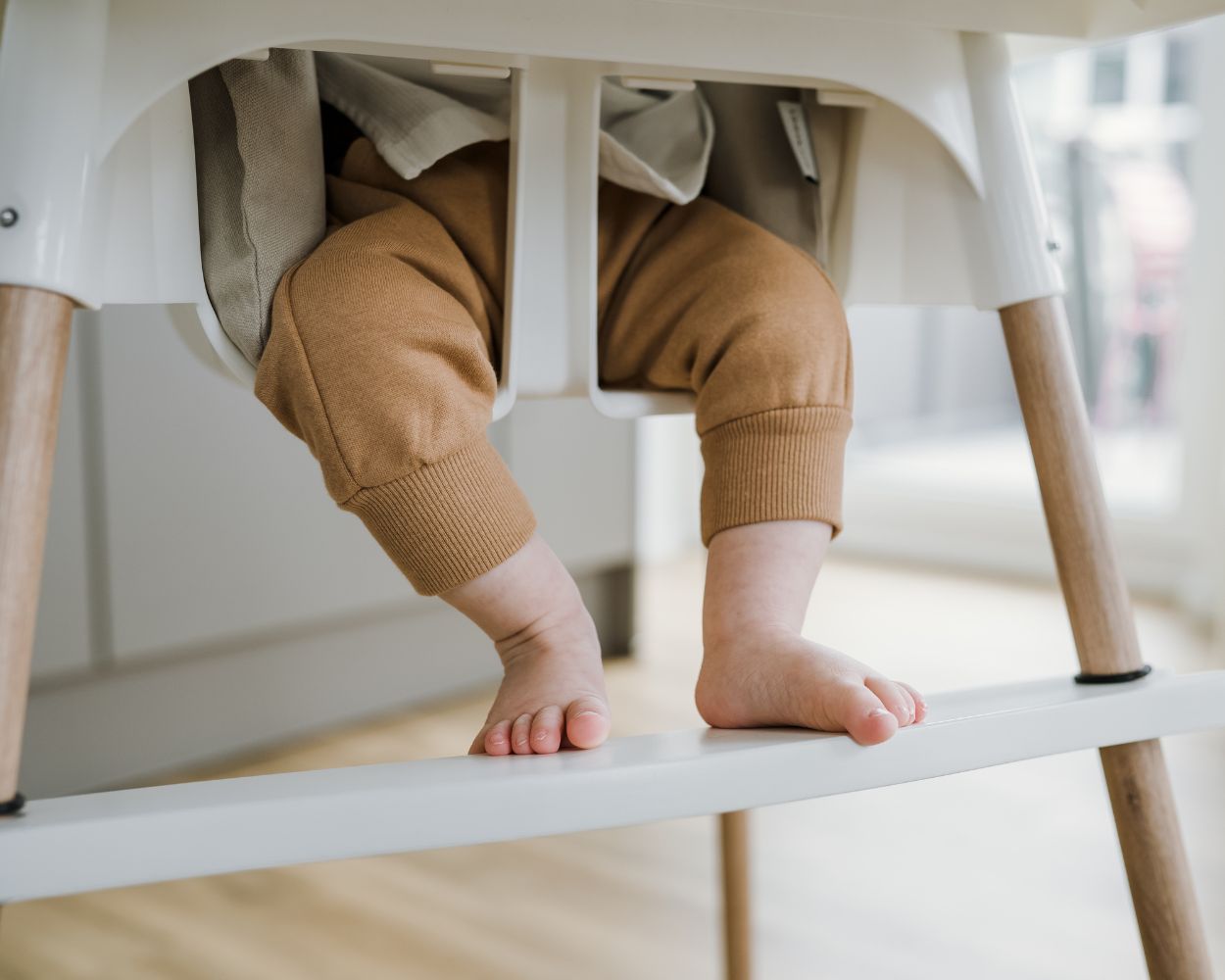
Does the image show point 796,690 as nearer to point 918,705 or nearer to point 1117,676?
point 918,705

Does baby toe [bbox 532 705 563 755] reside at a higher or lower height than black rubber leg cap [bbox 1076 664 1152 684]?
lower

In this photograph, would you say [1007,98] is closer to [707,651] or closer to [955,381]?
[707,651]

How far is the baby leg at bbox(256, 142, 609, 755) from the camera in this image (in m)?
0.46

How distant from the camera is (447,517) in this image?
464 millimetres

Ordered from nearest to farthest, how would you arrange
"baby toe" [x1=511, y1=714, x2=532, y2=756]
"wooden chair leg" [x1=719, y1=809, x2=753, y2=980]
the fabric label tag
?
1. "baby toe" [x1=511, y1=714, x2=532, y2=756]
2. the fabric label tag
3. "wooden chair leg" [x1=719, y1=809, x2=753, y2=980]

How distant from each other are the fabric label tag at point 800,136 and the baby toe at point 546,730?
289 millimetres

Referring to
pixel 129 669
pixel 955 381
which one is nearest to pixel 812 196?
pixel 129 669

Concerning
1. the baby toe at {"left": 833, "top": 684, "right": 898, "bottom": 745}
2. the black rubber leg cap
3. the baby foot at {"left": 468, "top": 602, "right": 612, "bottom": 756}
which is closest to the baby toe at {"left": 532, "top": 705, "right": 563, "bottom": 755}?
the baby foot at {"left": 468, "top": 602, "right": 612, "bottom": 756}

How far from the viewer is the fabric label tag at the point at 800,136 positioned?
579 mm

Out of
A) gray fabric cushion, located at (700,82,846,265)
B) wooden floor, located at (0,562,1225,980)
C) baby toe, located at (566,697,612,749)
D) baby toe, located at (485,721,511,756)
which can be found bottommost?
wooden floor, located at (0,562,1225,980)

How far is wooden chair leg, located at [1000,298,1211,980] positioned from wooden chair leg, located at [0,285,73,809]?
0.38 meters

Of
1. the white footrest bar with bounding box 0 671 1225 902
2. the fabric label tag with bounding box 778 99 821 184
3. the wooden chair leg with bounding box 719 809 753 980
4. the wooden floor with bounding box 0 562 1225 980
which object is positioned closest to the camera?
the white footrest bar with bounding box 0 671 1225 902

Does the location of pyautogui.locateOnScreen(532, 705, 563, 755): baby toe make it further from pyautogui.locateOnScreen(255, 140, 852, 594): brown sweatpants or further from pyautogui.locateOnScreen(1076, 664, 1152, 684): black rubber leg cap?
pyautogui.locateOnScreen(1076, 664, 1152, 684): black rubber leg cap

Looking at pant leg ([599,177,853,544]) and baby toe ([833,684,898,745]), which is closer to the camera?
baby toe ([833,684,898,745])
